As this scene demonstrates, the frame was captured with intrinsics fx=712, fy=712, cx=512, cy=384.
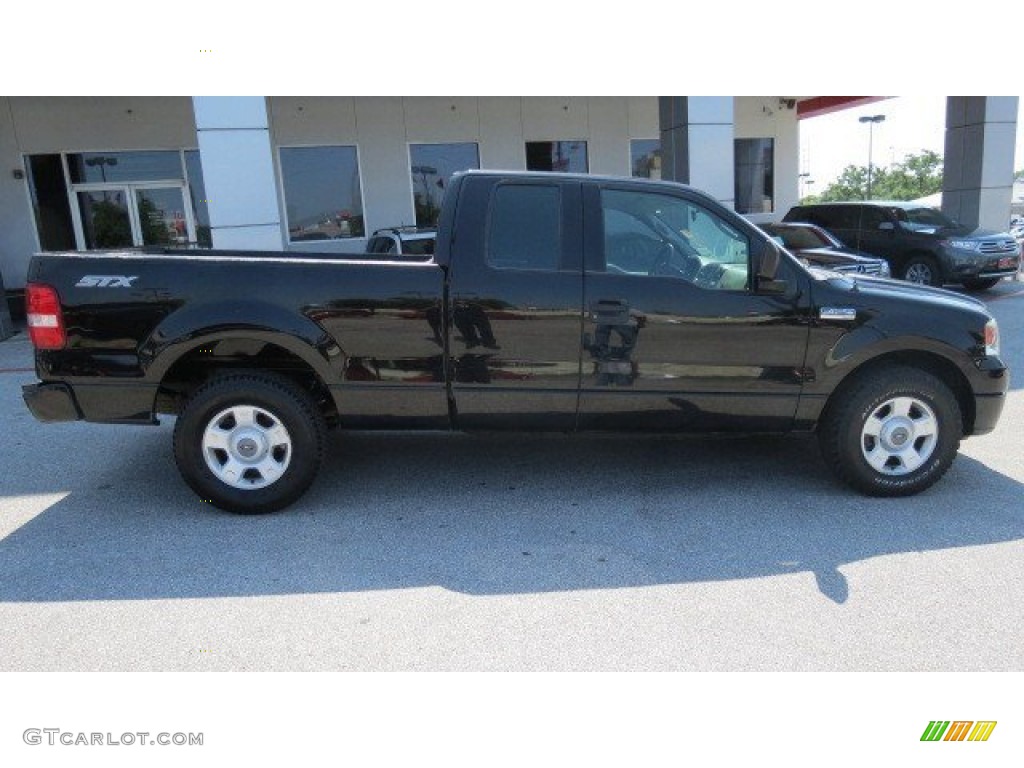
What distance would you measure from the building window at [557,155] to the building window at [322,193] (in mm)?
3855

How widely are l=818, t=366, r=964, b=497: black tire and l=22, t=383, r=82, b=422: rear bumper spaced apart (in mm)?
4477

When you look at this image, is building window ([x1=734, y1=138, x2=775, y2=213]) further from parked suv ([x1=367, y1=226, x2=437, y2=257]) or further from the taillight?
the taillight

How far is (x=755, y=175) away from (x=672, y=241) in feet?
51.1

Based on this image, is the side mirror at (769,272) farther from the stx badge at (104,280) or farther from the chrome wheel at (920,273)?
the chrome wheel at (920,273)

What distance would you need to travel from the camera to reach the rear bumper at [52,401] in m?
4.07

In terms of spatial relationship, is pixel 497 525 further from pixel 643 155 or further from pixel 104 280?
pixel 643 155

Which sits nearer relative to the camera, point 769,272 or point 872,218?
point 769,272

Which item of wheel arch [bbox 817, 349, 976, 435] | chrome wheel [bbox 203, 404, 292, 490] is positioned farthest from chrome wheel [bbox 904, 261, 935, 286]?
chrome wheel [bbox 203, 404, 292, 490]

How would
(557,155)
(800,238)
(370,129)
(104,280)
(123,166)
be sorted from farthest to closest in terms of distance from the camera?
(557,155), (370,129), (123,166), (800,238), (104,280)

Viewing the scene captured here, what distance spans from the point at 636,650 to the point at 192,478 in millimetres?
2711

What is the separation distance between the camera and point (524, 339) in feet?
13.4

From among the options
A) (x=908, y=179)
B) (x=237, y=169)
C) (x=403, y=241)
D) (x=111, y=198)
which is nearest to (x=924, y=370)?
(x=403, y=241)

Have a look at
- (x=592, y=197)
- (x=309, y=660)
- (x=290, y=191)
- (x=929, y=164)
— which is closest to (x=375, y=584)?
(x=309, y=660)

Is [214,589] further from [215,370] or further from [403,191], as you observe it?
[403,191]
